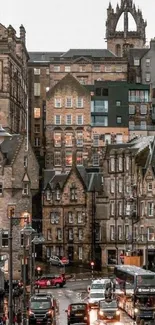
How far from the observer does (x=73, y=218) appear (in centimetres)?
14650

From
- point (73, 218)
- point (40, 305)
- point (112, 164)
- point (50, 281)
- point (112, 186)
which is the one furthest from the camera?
point (73, 218)

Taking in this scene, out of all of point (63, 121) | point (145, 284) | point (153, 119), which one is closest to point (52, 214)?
point (63, 121)

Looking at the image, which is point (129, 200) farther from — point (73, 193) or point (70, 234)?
point (70, 234)

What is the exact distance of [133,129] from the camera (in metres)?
184

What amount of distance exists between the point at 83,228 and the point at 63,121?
3448 cm

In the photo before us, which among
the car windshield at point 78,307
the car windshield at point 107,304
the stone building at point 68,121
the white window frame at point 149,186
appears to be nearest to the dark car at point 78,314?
the car windshield at point 78,307

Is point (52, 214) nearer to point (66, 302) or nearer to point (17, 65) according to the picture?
point (17, 65)

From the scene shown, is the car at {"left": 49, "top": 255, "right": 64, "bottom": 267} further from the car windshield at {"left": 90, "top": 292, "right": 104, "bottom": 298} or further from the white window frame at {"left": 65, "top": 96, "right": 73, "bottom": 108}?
the car windshield at {"left": 90, "top": 292, "right": 104, "bottom": 298}

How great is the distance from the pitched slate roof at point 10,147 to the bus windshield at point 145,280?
161 ft

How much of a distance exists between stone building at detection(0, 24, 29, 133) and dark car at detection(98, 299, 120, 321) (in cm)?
9500

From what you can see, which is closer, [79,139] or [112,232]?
[112,232]

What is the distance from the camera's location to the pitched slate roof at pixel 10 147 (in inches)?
4852

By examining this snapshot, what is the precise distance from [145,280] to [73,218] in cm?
7099

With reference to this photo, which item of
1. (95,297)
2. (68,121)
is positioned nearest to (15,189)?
(95,297)
